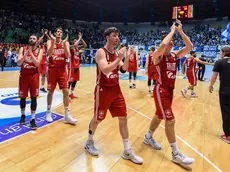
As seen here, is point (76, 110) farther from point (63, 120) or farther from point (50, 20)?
point (50, 20)

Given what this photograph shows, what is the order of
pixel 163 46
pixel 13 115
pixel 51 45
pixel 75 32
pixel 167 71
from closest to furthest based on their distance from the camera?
pixel 163 46, pixel 167 71, pixel 51 45, pixel 13 115, pixel 75 32

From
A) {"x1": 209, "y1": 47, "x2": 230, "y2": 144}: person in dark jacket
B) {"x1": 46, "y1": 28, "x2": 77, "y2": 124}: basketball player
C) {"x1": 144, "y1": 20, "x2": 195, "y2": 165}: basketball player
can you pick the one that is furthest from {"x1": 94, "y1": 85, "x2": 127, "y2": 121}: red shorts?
{"x1": 209, "y1": 47, "x2": 230, "y2": 144}: person in dark jacket

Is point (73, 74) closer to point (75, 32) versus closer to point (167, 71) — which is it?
point (167, 71)

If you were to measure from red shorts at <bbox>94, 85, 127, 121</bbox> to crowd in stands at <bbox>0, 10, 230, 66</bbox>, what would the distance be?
13440 millimetres

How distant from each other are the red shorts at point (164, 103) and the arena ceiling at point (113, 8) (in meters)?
23.2

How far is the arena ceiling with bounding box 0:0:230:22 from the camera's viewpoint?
24.5 m

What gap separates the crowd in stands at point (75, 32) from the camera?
19.1 m

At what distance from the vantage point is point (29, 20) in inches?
938

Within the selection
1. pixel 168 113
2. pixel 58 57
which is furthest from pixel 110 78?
pixel 58 57

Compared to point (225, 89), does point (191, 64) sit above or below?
above

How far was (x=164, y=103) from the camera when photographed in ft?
9.06

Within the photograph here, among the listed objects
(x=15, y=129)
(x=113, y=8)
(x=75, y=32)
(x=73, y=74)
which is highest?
(x=113, y=8)

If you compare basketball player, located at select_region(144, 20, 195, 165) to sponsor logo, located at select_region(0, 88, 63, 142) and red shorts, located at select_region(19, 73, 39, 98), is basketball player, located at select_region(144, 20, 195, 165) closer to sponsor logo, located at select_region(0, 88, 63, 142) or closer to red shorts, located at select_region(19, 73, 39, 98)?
red shorts, located at select_region(19, 73, 39, 98)

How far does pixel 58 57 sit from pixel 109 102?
1.99 meters
